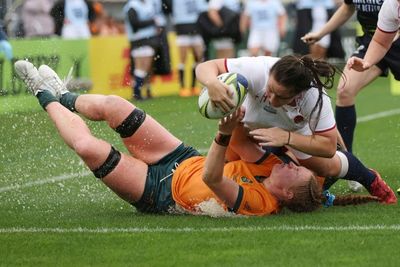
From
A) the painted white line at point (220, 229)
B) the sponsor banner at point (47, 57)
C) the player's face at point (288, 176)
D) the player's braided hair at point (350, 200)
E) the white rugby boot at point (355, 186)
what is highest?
the player's face at point (288, 176)

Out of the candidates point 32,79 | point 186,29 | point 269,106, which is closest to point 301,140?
point 269,106

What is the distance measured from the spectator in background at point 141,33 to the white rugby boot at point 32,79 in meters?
10.2

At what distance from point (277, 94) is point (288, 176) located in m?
0.56

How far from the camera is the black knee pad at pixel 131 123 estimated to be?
290 inches

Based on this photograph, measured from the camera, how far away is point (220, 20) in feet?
68.2

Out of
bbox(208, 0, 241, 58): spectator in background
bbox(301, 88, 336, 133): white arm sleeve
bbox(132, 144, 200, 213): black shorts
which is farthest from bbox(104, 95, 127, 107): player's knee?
bbox(208, 0, 241, 58): spectator in background

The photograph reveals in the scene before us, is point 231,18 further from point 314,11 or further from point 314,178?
point 314,178

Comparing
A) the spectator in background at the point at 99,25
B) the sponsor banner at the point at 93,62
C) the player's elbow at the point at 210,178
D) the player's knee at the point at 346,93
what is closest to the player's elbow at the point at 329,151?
the player's elbow at the point at 210,178

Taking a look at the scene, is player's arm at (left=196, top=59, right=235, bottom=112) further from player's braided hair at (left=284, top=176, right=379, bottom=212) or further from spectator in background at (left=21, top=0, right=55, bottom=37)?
spectator in background at (left=21, top=0, right=55, bottom=37)

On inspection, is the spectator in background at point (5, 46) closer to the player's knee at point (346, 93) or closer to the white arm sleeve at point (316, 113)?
the player's knee at point (346, 93)

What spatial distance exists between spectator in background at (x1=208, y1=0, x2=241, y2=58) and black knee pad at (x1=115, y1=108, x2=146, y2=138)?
43.1 feet

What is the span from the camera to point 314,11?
68.4 ft

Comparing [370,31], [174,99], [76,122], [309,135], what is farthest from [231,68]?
[174,99]

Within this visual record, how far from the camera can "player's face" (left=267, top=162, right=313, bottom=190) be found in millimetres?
6996
